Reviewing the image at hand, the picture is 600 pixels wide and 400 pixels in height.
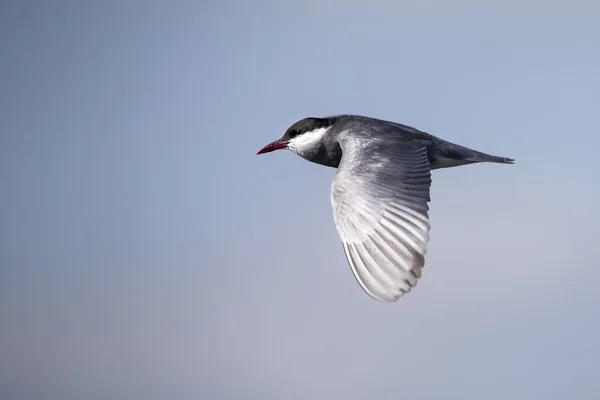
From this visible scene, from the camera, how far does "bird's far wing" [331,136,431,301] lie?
27.1 feet

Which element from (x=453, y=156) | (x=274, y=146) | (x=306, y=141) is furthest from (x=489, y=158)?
(x=274, y=146)

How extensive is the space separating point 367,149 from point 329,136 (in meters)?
1.54

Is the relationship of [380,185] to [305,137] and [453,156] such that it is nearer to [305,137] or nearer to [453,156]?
[453,156]

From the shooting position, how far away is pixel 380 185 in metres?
9.74

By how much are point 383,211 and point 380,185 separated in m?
0.59

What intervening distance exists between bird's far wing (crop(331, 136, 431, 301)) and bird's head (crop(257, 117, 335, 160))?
1.42m

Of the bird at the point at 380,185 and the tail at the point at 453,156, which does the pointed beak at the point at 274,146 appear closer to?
the bird at the point at 380,185

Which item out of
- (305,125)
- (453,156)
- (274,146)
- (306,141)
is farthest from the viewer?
(274,146)

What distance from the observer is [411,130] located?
1177 centimetres

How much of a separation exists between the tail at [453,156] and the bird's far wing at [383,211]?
673mm

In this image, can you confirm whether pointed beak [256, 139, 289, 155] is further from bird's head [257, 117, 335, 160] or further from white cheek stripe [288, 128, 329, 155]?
white cheek stripe [288, 128, 329, 155]

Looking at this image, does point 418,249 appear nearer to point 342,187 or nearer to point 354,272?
point 354,272

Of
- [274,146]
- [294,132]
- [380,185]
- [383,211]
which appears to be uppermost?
[294,132]

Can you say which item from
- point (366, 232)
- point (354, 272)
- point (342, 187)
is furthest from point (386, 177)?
point (354, 272)
